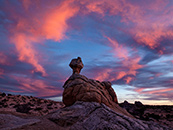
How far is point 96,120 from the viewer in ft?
20.1

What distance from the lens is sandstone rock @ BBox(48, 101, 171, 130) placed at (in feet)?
18.2

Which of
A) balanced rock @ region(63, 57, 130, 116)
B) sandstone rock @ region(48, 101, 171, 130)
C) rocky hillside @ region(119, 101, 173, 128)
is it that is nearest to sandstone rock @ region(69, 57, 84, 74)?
balanced rock @ region(63, 57, 130, 116)

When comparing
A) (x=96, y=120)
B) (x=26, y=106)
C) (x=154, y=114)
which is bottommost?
(x=154, y=114)

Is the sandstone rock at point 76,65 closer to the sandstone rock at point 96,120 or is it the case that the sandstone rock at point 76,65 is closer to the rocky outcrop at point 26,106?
the sandstone rock at point 96,120

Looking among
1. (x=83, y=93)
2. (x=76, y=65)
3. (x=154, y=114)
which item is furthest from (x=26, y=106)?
(x=154, y=114)

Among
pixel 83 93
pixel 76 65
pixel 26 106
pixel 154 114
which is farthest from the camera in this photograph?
pixel 154 114

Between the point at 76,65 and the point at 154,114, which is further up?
the point at 76,65

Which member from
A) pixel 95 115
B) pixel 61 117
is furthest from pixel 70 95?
pixel 95 115

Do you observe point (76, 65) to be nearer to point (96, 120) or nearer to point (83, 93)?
point (83, 93)

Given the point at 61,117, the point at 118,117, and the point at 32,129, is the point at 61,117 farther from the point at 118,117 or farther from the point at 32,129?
the point at 118,117

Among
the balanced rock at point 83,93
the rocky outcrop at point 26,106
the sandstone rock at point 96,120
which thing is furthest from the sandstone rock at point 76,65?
the rocky outcrop at point 26,106

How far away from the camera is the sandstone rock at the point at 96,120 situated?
5551 millimetres

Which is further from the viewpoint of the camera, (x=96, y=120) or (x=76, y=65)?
(x=76, y=65)

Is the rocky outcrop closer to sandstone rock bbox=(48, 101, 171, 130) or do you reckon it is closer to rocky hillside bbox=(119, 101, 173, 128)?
sandstone rock bbox=(48, 101, 171, 130)
